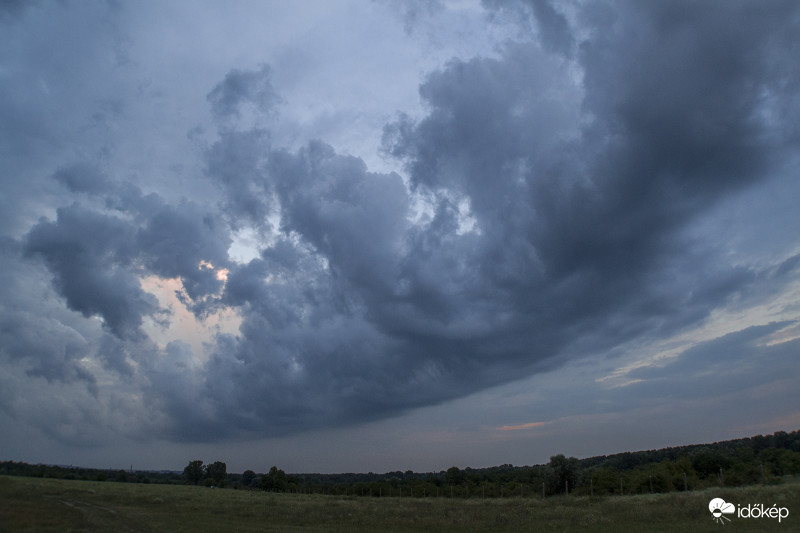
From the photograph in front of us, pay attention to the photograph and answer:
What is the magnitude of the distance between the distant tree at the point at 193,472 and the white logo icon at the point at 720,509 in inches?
7422

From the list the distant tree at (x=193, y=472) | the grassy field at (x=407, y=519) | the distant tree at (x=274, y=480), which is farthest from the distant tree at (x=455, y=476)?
the distant tree at (x=193, y=472)

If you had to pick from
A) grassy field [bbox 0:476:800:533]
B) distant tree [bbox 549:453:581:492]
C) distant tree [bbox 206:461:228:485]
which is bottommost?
distant tree [bbox 206:461:228:485]

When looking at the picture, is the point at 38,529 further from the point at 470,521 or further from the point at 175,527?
the point at 470,521

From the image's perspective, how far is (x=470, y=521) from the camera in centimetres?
3331

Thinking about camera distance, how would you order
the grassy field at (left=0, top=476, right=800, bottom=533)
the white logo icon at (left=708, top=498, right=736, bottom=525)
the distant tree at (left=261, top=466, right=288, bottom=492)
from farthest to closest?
the distant tree at (left=261, top=466, right=288, bottom=492) → the white logo icon at (left=708, top=498, right=736, bottom=525) → the grassy field at (left=0, top=476, right=800, bottom=533)

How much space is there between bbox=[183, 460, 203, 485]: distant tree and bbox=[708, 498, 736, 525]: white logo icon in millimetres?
188522

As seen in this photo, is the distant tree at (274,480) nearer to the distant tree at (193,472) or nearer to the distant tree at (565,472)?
the distant tree at (193,472)

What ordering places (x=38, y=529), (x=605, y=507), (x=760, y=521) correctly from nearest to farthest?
(x=38, y=529) < (x=760, y=521) < (x=605, y=507)

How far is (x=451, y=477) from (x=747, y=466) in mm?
82656

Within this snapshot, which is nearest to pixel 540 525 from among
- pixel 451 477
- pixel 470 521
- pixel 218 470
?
pixel 470 521

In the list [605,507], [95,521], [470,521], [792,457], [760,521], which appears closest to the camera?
[760,521]

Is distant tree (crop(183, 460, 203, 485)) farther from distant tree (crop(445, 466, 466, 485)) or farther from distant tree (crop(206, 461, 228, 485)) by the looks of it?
distant tree (crop(445, 466, 466, 485))

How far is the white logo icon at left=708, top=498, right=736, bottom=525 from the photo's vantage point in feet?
87.0

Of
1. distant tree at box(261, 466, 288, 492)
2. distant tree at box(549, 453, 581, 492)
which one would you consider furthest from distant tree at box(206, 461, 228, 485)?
distant tree at box(549, 453, 581, 492)
